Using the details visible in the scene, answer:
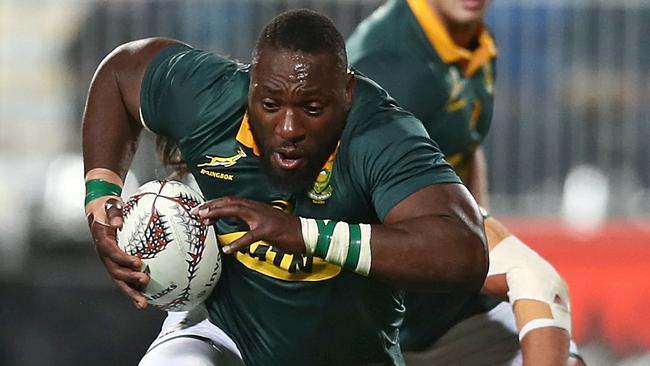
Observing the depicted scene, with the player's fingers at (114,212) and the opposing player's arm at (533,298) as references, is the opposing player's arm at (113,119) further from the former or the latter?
the opposing player's arm at (533,298)

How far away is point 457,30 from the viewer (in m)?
5.79

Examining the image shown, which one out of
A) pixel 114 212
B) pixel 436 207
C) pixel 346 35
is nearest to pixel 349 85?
pixel 436 207

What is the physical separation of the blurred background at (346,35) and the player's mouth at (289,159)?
4.47m

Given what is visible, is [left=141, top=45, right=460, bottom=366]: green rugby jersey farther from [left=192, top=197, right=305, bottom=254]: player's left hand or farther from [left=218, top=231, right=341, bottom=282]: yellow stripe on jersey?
[left=192, top=197, right=305, bottom=254]: player's left hand

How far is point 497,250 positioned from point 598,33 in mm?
4198

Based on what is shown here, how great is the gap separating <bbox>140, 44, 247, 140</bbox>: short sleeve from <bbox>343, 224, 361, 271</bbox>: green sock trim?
26.8 inches

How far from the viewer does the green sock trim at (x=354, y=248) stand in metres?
3.96

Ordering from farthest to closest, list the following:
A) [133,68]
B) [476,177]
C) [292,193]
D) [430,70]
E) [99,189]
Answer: [476,177] < [430,70] < [133,68] < [99,189] < [292,193]

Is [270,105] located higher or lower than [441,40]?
higher

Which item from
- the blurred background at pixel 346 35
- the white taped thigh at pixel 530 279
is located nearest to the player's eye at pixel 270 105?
the white taped thigh at pixel 530 279

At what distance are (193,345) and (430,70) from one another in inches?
Answer: 65.6

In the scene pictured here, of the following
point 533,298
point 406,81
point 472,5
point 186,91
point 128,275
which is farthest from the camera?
point 472,5

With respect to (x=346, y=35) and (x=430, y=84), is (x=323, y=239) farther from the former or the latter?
(x=346, y=35)

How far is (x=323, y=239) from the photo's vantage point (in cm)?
394
